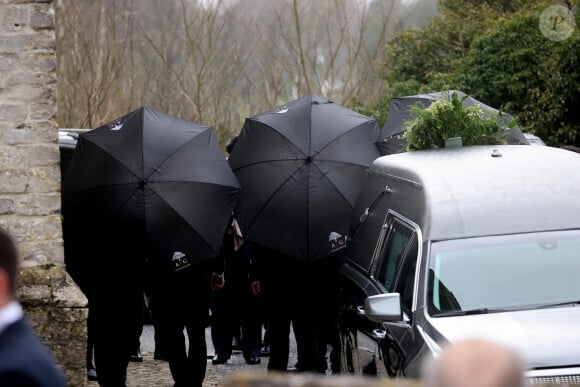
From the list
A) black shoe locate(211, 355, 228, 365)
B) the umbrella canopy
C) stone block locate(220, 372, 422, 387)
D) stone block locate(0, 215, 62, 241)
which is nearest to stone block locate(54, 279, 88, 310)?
stone block locate(0, 215, 62, 241)

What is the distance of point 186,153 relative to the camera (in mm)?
9797

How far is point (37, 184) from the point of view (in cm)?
938

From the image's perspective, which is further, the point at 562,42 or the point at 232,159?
the point at 562,42

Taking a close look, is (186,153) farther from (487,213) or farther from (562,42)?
(562,42)

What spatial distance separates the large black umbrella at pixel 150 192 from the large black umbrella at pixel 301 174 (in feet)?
2.05

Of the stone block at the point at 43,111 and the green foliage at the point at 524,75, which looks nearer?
the stone block at the point at 43,111

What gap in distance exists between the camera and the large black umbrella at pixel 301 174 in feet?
33.6

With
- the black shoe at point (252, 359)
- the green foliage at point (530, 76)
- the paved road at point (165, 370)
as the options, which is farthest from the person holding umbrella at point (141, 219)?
the green foliage at point (530, 76)

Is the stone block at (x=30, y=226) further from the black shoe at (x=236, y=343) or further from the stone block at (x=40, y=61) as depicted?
the black shoe at (x=236, y=343)

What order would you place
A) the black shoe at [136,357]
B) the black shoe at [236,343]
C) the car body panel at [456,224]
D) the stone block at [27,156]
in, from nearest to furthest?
the car body panel at [456,224], the stone block at [27,156], the black shoe at [136,357], the black shoe at [236,343]

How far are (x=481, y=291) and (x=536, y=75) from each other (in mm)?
11354

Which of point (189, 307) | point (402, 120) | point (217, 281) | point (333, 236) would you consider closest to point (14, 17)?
point (189, 307)

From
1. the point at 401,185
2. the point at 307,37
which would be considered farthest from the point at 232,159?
the point at 307,37

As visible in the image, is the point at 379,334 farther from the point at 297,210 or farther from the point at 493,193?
the point at 297,210
